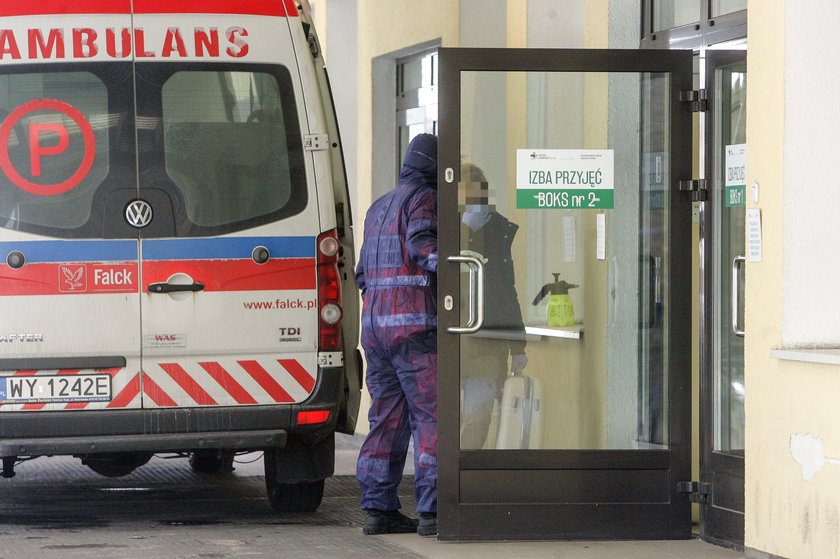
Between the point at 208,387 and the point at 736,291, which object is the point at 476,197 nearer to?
the point at 736,291

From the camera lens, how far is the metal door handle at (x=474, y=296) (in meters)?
6.96

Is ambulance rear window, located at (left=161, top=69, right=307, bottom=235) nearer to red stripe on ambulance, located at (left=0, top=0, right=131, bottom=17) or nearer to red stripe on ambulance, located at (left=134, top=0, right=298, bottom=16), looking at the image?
red stripe on ambulance, located at (left=134, top=0, right=298, bottom=16)

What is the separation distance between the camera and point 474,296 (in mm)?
7008

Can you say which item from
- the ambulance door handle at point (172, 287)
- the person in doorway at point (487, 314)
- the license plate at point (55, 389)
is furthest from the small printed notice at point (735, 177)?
the license plate at point (55, 389)

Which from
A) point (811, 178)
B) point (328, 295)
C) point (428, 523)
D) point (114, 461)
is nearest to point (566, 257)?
point (328, 295)

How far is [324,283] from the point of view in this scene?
734 cm

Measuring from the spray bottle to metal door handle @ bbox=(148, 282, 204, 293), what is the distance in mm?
1500

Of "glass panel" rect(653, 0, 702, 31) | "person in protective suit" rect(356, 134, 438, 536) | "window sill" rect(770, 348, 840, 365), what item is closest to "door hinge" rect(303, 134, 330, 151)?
"person in protective suit" rect(356, 134, 438, 536)

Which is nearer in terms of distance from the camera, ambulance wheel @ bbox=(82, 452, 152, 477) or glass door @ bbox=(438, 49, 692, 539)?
glass door @ bbox=(438, 49, 692, 539)

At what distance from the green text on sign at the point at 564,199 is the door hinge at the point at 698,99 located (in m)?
0.51

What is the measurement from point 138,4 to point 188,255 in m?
1.13

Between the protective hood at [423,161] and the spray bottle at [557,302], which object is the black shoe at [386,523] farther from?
the protective hood at [423,161]

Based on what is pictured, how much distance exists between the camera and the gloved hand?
7117 millimetres

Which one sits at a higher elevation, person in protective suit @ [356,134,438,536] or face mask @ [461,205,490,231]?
face mask @ [461,205,490,231]
